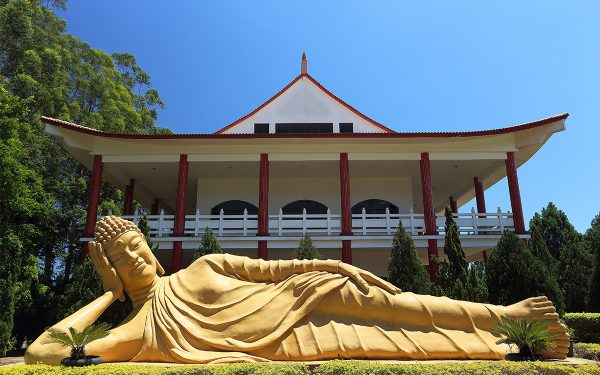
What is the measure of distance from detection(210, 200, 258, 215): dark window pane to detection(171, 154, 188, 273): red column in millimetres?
3258

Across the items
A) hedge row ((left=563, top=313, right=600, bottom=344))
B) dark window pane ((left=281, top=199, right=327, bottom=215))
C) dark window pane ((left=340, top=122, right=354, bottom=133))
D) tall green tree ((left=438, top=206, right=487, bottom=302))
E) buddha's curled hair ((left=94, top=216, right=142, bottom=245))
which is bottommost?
hedge row ((left=563, top=313, right=600, bottom=344))

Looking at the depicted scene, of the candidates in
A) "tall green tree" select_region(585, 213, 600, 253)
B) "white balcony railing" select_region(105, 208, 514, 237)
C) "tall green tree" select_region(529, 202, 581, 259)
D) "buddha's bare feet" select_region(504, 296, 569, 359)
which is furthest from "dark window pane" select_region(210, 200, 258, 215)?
"tall green tree" select_region(529, 202, 581, 259)

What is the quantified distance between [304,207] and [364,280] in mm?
11431

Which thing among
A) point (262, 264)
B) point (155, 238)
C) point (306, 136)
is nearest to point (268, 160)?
point (306, 136)

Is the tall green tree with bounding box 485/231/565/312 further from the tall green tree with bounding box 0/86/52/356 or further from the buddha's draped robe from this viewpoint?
the tall green tree with bounding box 0/86/52/356

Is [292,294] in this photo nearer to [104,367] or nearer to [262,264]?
[262,264]

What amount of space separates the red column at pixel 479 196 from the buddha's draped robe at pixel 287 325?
39.6 ft

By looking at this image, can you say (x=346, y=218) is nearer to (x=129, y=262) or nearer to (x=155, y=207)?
(x=129, y=262)

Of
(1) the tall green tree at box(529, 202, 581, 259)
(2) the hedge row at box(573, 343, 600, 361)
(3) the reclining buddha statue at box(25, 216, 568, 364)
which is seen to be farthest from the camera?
(1) the tall green tree at box(529, 202, 581, 259)

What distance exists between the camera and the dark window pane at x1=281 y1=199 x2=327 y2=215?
1684cm

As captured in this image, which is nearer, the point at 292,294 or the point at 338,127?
the point at 292,294

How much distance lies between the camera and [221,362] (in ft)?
15.7

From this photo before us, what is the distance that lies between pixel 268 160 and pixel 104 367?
34.3 feet

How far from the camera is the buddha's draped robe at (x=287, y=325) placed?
16.5 ft
